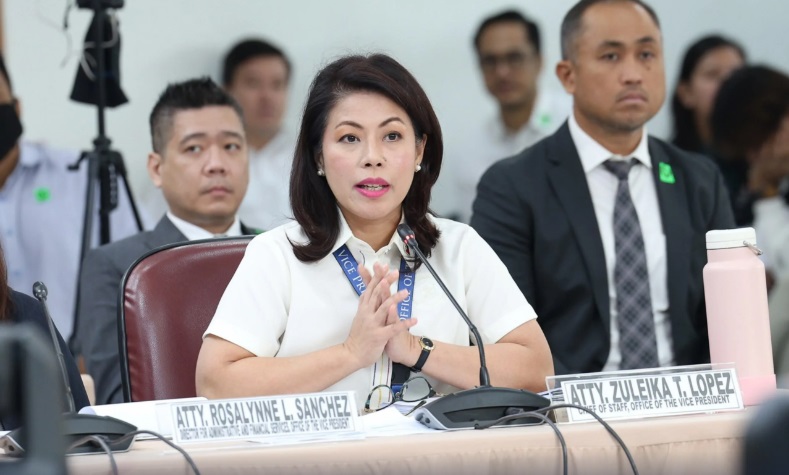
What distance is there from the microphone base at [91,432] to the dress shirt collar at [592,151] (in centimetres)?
169

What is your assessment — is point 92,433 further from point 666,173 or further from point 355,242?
point 666,173

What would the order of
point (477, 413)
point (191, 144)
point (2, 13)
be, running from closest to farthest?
point (477, 413) → point (191, 144) → point (2, 13)

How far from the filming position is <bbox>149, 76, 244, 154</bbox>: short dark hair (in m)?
3.03

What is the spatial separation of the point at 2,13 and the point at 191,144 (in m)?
1.43

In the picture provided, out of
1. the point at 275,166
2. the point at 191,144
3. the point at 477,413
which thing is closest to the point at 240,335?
the point at 477,413

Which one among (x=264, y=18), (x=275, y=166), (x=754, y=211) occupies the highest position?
(x=264, y=18)

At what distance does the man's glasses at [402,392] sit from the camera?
6.01 feet

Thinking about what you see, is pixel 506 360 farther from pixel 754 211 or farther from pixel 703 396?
pixel 754 211

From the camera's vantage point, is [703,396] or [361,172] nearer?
[703,396]

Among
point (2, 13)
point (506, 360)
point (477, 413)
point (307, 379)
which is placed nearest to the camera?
point (477, 413)

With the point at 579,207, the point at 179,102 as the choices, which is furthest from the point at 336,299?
the point at 179,102

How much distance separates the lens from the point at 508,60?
14.3ft

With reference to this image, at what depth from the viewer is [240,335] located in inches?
73.0

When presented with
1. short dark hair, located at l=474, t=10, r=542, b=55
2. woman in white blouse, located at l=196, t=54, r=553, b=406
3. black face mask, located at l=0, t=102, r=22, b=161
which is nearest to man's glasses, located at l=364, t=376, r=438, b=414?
woman in white blouse, located at l=196, t=54, r=553, b=406
